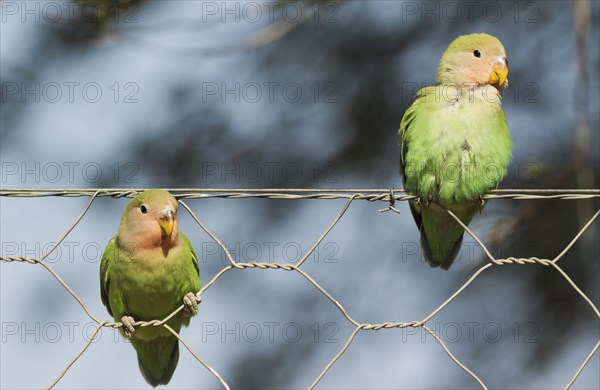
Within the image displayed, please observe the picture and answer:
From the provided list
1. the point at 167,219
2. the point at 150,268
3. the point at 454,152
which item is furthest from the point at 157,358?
the point at 454,152

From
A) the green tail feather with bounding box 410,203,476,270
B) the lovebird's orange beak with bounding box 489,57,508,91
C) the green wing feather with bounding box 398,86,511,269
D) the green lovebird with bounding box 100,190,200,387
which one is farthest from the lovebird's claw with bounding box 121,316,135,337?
the lovebird's orange beak with bounding box 489,57,508,91

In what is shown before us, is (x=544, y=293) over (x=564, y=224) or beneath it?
beneath

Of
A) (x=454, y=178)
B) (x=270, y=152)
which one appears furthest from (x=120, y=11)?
(x=454, y=178)

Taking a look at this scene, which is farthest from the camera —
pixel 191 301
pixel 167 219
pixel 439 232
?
pixel 439 232

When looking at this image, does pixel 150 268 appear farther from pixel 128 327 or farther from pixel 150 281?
pixel 128 327

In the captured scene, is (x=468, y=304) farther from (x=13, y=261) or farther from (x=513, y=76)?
(x=13, y=261)

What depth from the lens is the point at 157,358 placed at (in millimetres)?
4496

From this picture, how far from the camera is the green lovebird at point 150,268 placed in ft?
13.3

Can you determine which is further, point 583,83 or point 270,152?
point 270,152

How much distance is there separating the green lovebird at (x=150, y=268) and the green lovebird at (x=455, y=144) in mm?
931

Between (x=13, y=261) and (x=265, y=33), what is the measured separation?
10.2 ft

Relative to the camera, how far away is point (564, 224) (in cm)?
628

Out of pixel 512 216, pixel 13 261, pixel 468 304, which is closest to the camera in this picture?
pixel 13 261

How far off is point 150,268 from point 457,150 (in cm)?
123
